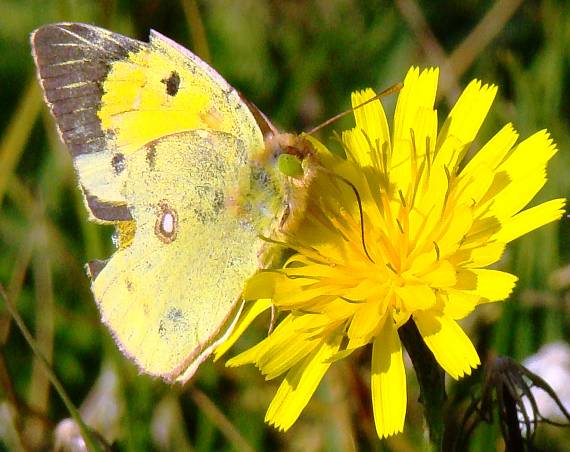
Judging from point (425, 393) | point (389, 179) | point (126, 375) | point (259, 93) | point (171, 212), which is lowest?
point (425, 393)

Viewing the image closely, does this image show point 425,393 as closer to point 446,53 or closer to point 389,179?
point 389,179

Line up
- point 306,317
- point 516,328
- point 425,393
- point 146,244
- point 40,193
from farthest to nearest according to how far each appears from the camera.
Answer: point 40,193, point 516,328, point 146,244, point 306,317, point 425,393

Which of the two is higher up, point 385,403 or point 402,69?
point 402,69

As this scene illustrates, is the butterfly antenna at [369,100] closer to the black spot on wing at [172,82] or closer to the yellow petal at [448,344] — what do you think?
the black spot on wing at [172,82]

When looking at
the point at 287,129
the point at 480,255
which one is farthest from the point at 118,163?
the point at 287,129

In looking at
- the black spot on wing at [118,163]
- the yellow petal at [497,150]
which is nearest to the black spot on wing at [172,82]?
the black spot on wing at [118,163]

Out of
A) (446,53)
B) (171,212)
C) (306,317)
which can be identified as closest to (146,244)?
(171,212)

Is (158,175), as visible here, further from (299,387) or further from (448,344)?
(448,344)
